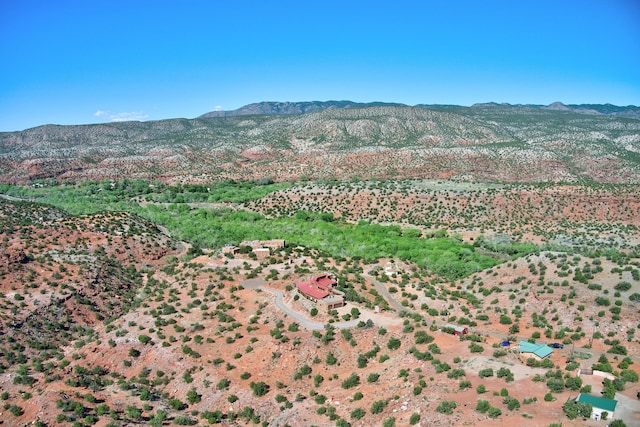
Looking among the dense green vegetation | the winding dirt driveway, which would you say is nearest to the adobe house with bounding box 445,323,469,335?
the winding dirt driveway

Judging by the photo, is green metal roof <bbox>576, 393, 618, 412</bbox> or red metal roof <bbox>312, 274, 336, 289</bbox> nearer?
green metal roof <bbox>576, 393, 618, 412</bbox>

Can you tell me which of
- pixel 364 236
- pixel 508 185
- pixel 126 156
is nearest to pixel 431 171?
pixel 508 185

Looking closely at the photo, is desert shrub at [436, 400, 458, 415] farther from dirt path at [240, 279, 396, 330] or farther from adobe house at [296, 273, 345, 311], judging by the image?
adobe house at [296, 273, 345, 311]

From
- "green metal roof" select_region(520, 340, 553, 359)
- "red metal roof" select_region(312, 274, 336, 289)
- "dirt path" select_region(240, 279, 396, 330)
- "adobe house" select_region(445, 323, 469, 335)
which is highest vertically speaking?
"red metal roof" select_region(312, 274, 336, 289)

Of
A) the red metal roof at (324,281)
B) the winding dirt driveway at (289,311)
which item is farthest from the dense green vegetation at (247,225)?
the winding dirt driveway at (289,311)

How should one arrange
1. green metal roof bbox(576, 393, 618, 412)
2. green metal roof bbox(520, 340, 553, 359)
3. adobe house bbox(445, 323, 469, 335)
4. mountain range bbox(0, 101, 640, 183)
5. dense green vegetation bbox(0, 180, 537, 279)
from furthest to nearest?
mountain range bbox(0, 101, 640, 183)
dense green vegetation bbox(0, 180, 537, 279)
adobe house bbox(445, 323, 469, 335)
green metal roof bbox(520, 340, 553, 359)
green metal roof bbox(576, 393, 618, 412)

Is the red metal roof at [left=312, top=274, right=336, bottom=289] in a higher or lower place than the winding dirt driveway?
higher

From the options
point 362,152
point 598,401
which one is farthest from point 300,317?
point 362,152
